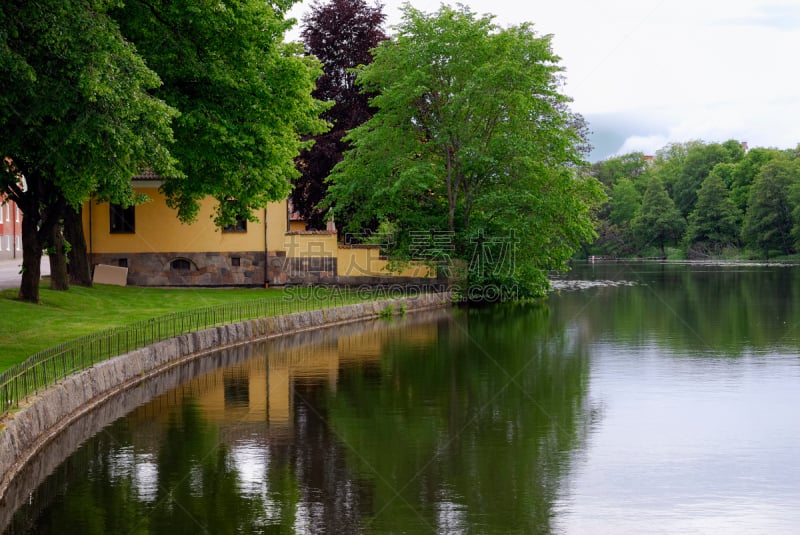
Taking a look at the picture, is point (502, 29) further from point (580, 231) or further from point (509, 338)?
point (509, 338)

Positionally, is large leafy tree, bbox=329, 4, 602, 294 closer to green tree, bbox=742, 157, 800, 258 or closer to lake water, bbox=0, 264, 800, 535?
lake water, bbox=0, 264, 800, 535

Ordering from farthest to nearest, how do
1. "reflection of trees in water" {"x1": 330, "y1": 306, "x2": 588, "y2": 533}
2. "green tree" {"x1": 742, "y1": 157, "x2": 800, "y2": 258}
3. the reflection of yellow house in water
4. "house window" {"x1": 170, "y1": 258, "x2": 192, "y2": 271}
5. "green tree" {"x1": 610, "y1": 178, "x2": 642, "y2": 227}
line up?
1. "green tree" {"x1": 610, "y1": 178, "x2": 642, "y2": 227}
2. "green tree" {"x1": 742, "y1": 157, "x2": 800, "y2": 258}
3. "house window" {"x1": 170, "y1": 258, "x2": 192, "y2": 271}
4. the reflection of yellow house in water
5. "reflection of trees in water" {"x1": 330, "y1": 306, "x2": 588, "y2": 533}

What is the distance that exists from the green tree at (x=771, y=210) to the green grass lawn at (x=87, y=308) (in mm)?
Result: 88726

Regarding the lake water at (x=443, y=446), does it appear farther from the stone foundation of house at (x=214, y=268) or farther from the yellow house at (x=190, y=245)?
the yellow house at (x=190, y=245)

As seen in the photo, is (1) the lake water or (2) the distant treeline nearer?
(1) the lake water

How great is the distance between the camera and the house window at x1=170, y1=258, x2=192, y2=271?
46.9m

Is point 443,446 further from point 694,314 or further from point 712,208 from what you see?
point 712,208

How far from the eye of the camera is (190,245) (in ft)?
154

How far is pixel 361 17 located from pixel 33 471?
44012mm

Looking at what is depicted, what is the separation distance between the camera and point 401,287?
4800 centimetres

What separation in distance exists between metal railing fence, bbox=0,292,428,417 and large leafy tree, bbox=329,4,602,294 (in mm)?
6589

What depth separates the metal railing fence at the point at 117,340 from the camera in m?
15.9

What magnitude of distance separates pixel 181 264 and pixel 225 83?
2108cm

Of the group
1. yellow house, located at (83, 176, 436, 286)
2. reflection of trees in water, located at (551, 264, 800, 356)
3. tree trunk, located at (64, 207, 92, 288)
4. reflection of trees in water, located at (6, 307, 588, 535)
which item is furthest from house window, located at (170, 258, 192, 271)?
reflection of trees in water, located at (6, 307, 588, 535)
